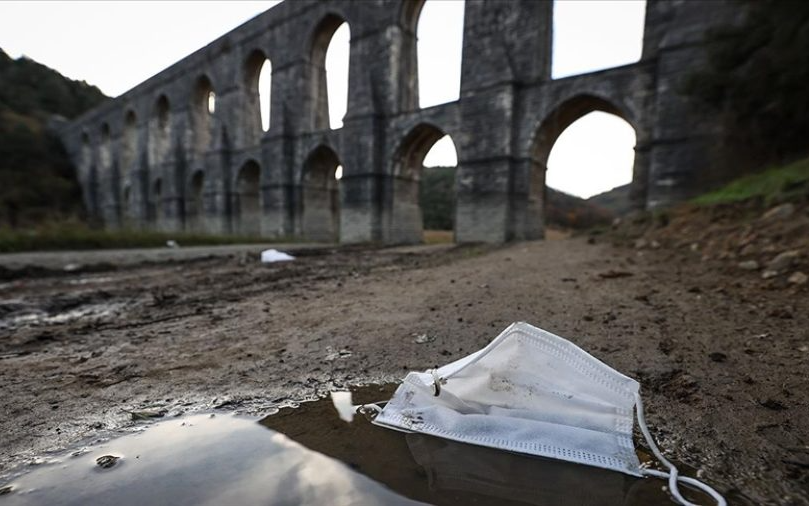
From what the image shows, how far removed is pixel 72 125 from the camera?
115ft

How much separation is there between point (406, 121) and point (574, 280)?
1146 centimetres

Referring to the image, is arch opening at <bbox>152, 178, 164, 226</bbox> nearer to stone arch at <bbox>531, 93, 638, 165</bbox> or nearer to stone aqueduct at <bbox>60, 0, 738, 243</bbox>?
stone aqueduct at <bbox>60, 0, 738, 243</bbox>

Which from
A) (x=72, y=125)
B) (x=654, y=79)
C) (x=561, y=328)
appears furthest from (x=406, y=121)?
(x=72, y=125)

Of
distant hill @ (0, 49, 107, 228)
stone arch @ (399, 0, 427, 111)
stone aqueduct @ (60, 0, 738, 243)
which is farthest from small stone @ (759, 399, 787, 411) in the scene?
distant hill @ (0, 49, 107, 228)

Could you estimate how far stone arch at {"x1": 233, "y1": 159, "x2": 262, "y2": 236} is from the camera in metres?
20.1

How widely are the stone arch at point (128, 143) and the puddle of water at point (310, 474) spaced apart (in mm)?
33827

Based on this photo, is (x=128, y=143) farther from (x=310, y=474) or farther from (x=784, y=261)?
(x=784, y=261)

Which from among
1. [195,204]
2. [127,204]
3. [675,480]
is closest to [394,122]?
[675,480]

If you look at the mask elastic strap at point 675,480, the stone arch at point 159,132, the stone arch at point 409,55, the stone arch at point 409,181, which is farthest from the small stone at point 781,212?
the stone arch at point 159,132

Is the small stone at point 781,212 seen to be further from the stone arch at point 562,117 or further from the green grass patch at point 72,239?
the green grass patch at point 72,239

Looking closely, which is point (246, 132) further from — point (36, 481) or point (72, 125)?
point (72, 125)

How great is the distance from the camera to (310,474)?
3.69ft

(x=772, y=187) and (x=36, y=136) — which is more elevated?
(x=36, y=136)

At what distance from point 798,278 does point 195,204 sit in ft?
85.4
